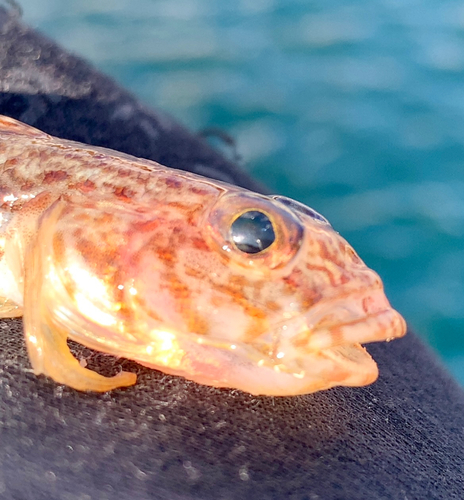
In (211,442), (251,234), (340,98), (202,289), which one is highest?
(340,98)

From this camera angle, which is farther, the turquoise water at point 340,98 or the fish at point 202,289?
the turquoise water at point 340,98

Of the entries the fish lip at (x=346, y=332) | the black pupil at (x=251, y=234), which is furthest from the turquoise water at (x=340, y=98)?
the black pupil at (x=251, y=234)

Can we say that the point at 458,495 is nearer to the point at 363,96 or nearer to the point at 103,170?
the point at 103,170

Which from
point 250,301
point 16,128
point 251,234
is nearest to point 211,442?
point 250,301

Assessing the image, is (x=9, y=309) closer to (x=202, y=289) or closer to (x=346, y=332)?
(x=202, y=289)

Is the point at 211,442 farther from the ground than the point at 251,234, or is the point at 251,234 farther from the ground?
the point at 251,234

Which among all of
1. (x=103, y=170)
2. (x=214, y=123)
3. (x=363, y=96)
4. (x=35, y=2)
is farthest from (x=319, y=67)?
(x=103, y=170)

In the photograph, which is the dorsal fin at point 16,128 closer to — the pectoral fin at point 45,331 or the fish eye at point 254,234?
the pectoral fin at point 45,331
